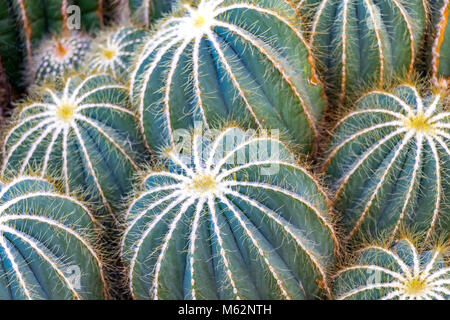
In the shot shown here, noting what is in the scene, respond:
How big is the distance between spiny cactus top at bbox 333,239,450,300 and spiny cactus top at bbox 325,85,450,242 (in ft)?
0.50

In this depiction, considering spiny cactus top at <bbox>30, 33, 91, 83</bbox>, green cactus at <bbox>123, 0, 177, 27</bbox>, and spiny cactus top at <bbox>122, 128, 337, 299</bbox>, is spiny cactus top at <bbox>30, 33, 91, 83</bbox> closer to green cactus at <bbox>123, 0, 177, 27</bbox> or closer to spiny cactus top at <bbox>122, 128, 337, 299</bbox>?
green cactus at <bbox>123, 0, 177, 27</bbox>

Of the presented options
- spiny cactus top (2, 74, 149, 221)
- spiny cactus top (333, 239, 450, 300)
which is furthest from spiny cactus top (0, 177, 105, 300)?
spiny cactus top (333, 239, 450, 300)

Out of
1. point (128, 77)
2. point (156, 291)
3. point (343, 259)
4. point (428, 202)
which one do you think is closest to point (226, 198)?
point (156, 291)

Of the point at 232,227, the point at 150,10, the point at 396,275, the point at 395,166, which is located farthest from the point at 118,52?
the point at 396,275

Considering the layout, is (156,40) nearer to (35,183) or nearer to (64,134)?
(64,134)

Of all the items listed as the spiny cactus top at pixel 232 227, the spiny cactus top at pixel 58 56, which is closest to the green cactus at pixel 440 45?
the spiny cactus top at pixel 232 227

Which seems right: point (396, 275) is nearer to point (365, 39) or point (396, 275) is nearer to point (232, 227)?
point (232, 227)

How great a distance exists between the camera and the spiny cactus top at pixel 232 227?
95.5 inches

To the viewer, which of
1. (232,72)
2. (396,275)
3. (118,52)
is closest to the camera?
(396,275)

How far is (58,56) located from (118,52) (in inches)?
15.9

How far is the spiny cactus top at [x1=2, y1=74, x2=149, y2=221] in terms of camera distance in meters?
2.90

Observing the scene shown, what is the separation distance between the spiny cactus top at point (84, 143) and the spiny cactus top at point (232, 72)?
0.18 m

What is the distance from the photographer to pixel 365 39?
9.64ft
